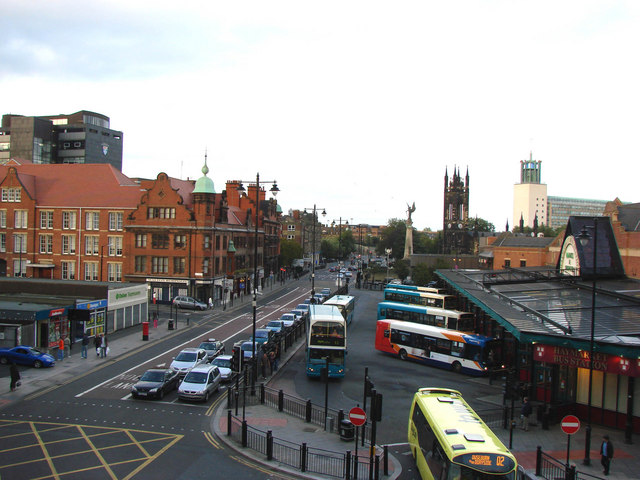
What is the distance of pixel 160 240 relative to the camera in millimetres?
58094

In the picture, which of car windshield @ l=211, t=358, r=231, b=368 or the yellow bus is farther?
car windshield @ l=211, t=358, r=231, b=368

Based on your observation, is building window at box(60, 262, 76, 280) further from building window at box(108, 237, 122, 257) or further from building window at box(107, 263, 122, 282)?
building window at box(108, 237, 122, 257)

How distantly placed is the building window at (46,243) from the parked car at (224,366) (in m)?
41.7

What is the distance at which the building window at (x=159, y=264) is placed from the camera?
190 feet

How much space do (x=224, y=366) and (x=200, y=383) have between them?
14.1 feet

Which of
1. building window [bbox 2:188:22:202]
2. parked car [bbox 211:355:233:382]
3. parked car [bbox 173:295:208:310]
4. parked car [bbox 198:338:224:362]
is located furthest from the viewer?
building window [bbox 2:188:22:202]

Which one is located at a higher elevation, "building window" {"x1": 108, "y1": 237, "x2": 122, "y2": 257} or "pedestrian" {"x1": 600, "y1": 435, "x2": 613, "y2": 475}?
"building window" {"x1": 108, "y1": 237, "x2": 122, "y2": 257}

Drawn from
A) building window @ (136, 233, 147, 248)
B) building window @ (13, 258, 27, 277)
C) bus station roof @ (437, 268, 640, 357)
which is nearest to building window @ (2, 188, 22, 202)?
building window @ (13, 258, 27, 277)

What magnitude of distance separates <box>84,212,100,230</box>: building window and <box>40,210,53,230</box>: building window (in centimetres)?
458

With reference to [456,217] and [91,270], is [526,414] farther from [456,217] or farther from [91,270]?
[456,217]

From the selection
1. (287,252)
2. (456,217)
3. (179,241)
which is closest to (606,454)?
(179,241)

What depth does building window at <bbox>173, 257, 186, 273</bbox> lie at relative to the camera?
2253 inches

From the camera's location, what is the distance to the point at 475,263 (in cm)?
9619

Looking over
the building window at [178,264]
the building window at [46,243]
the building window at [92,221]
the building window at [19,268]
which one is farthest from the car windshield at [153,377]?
the building window at [19,268]
